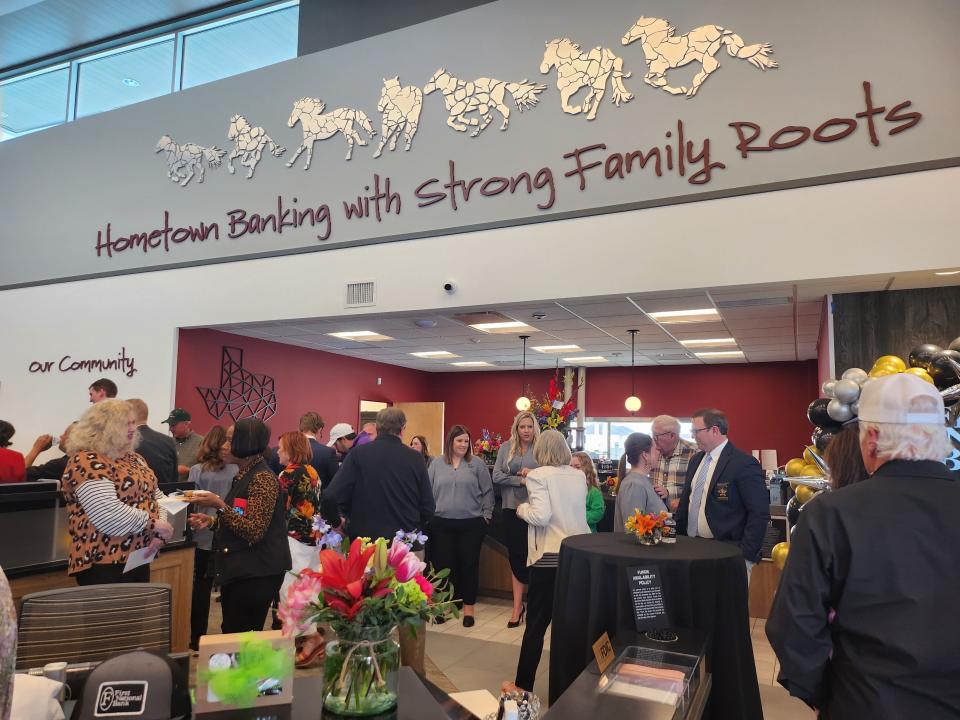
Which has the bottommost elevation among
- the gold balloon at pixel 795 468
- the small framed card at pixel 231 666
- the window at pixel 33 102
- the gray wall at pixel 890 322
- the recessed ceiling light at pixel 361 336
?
the small framed card at pixel 231 666

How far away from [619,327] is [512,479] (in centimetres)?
315

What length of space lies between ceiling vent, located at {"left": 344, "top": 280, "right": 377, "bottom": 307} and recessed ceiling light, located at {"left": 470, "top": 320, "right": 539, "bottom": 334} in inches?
55.7

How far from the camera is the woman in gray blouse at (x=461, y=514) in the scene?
16.5ft

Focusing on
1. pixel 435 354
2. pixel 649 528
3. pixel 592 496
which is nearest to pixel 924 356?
pixel 649 528

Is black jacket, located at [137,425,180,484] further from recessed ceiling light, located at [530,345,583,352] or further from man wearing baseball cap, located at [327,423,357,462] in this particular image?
recessed ceiling light, located at [530,345,583,352]

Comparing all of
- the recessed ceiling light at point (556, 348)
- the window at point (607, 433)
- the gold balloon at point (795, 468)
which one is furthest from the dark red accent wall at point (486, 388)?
the gold balloon at point (795, 468)

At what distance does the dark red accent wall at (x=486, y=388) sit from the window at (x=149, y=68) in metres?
3.48

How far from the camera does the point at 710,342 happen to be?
344 inches

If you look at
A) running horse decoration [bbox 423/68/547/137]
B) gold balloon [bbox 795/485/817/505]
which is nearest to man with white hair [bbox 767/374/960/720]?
gold balloon [bbox 795/485/817/505]

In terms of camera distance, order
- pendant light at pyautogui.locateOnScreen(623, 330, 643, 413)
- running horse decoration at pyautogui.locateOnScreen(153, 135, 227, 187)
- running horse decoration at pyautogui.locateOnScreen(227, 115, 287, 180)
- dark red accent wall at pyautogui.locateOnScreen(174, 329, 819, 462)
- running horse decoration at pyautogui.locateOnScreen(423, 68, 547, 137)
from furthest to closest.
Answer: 1. pendant light at pyautogui.locateOnScreen(623, 330, 643, 413)
2. dark red accent wall at pyautogui.locateOnScreen(174, 329, 819, 462)
3. running horse decoration at pyautogui.locateOnScreen(153, 135, 227, 187)
4. running horse decoration at pyautogui.locateOnScreen(227, 115, 287, 180)
5. running horse decoration at pyautogui.locateOnScreen(423, 68, 547, 137)

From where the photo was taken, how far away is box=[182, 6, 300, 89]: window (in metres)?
8.12

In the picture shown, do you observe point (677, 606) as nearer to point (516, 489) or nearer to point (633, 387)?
point (516, 489)

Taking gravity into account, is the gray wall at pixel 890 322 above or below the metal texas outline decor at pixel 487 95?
below

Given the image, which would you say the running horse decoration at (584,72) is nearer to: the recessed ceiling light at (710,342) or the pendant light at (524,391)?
the pendant light at (524,391)
